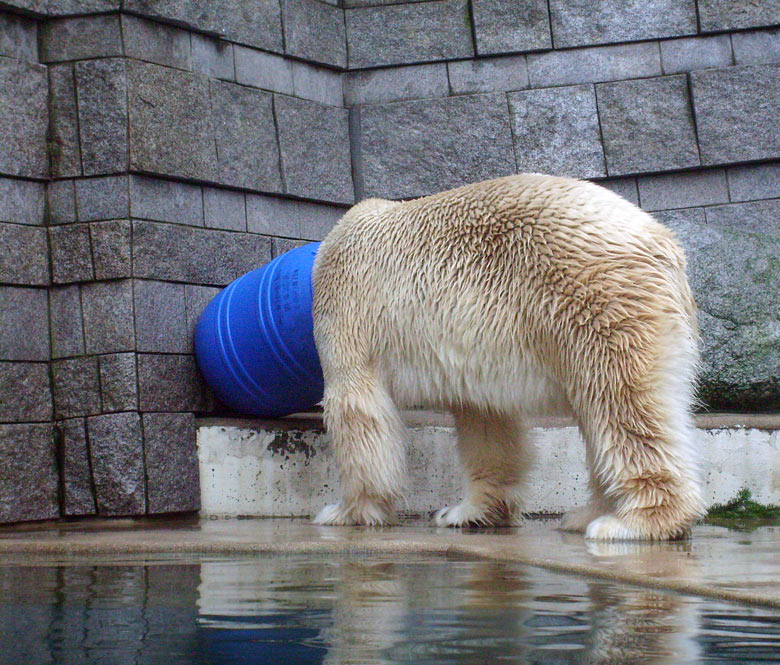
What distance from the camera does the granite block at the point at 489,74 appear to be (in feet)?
23.5

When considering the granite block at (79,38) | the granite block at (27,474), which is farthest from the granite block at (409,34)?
the granite block at (27,474)

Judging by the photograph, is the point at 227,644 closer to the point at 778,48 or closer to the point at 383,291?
the point at 383,291

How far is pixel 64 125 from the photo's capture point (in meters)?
5.89

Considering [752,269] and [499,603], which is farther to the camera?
[752,269]

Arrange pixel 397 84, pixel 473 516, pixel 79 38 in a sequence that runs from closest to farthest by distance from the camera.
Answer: pixel 473 516 → pixel 79 38 → pixel 397 84

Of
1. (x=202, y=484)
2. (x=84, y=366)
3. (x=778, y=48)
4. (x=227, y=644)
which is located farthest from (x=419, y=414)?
(x=227, y=644)

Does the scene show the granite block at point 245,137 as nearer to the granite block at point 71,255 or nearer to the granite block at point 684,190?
the granite block at point 71,255

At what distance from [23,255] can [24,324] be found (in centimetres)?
35

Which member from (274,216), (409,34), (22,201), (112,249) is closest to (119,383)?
(112,249)

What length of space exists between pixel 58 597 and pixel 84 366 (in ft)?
10.8

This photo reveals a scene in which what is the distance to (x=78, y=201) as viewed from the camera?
587 centimetres

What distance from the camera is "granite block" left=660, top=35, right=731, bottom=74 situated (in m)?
7.07

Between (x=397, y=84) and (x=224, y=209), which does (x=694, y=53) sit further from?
(x=224, y=209)

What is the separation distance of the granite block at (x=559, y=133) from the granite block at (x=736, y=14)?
0.85 metres
